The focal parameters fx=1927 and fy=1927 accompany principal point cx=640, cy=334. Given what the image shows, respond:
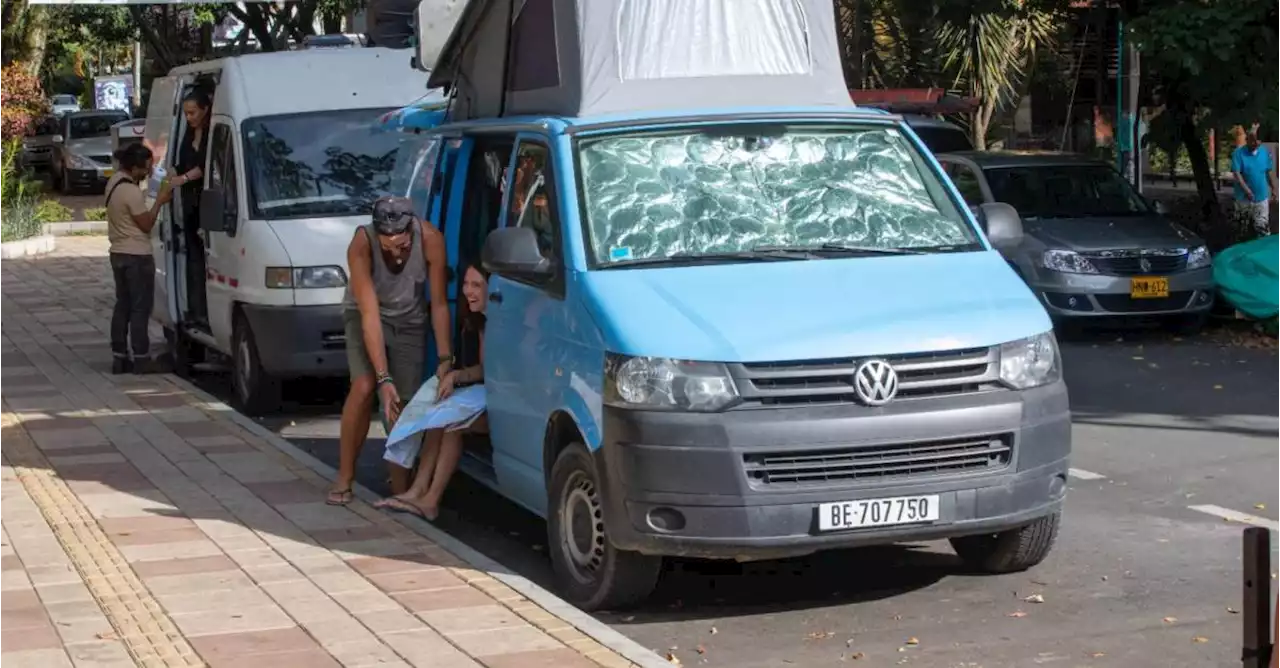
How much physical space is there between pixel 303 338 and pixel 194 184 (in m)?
2.58

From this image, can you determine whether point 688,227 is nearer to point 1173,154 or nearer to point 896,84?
point 1173,154

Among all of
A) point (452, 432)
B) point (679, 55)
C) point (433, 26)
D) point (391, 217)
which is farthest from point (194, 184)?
point (679, 55)

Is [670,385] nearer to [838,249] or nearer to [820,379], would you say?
[820,379]

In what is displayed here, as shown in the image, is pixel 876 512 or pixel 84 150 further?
pixel 84 150

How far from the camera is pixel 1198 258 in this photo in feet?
53.2

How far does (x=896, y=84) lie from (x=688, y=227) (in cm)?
2379

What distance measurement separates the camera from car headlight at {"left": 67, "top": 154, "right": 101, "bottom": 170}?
43.0m

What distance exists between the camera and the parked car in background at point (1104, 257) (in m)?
15.9

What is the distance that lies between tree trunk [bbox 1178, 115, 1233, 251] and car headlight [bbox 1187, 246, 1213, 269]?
1.65m

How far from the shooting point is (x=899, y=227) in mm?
7969

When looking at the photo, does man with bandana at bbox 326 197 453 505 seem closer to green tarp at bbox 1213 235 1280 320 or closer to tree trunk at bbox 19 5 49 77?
green tarp at bbox 1213 235 1280 320

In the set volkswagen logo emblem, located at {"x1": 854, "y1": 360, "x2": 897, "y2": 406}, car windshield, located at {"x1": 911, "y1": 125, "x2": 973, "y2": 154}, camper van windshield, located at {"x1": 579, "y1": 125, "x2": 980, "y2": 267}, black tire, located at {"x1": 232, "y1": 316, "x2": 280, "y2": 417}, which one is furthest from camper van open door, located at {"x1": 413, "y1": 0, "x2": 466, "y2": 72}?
car windshield, located at {"x1": 911, "y1": 125, "x2": 973, "y2": 154}

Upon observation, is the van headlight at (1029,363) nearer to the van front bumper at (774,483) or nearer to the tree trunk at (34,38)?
the van front bumper at (774,483)

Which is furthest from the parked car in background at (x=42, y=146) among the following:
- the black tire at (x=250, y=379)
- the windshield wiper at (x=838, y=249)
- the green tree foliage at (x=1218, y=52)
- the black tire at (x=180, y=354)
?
the windshield wiper at (x=838, y=249)
